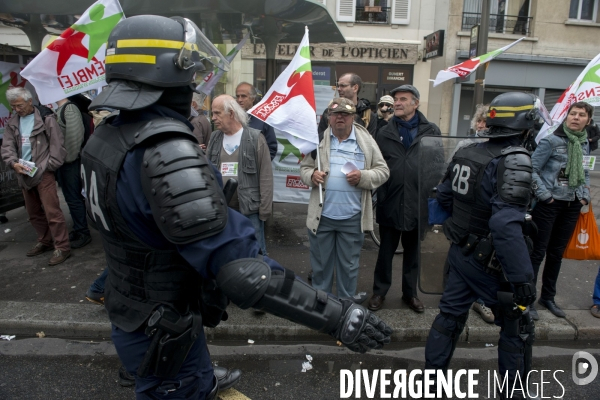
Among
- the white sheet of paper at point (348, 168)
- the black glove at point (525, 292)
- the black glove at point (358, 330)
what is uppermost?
the white sheet of paper at point (348, 168)

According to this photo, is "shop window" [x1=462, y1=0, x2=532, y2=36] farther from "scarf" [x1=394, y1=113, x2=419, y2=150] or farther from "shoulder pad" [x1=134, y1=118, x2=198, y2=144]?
"shoulder pad" [x1=134, y1=118, x2=198, y2=144]

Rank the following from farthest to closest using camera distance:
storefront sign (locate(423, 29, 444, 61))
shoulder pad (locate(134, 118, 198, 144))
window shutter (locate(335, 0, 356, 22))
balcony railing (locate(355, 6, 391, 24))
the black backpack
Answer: balcony railing (locate(355, 6, 391, 24))
window shutter (locate(335, 0, 356, 22))
storefront sign (locate(423, 29, 444, 61))
the black backpack
shoulder pad (locate(134, 118, 198, 144))

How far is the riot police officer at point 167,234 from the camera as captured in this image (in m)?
1.41

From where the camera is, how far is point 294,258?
17.6 ft

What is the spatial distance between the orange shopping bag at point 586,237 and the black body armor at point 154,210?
3926mm

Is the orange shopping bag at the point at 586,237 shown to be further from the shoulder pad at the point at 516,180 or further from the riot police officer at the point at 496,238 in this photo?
the shoulder pad at the point at 516,180

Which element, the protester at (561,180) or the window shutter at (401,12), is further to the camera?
the window shutter at (401,12)

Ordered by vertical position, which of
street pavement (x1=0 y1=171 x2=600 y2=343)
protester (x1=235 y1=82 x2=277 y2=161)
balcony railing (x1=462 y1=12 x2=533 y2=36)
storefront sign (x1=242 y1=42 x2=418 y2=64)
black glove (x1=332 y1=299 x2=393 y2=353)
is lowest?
street pavement (x1=0 y1=171 x2=600 y2=343)

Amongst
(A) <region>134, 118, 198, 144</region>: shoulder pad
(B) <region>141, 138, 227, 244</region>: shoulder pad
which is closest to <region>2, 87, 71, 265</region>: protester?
(A) <region>134, 118, 198, 144</region>: shoulder pad

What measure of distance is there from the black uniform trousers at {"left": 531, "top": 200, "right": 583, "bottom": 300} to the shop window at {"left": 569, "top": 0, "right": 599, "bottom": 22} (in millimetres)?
14371

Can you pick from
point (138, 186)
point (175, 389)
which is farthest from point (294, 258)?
point (138, 186)

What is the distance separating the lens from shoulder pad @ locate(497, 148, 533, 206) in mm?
2420

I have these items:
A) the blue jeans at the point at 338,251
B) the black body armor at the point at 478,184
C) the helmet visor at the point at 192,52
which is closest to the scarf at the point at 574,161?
the black body armor at the point at 478,184

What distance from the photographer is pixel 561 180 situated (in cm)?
394
